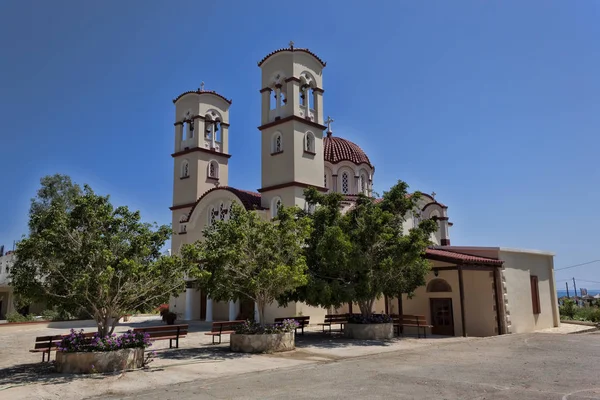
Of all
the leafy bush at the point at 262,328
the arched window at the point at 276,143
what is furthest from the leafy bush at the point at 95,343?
the arched window at the point at 276,143

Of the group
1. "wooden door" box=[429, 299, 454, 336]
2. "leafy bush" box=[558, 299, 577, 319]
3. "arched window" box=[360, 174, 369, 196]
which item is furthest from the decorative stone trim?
"leafy bush" box=[558, 299, 577, 319]

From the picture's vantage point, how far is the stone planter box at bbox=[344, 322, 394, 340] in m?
18.3

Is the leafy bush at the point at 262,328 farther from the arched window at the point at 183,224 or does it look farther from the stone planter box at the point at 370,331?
the arched window at the point at 183,224

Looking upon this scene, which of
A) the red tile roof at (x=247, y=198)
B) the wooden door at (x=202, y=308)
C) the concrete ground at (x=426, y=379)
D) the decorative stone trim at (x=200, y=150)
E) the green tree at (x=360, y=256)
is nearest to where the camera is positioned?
the concrete ground at (x=426, y=379)

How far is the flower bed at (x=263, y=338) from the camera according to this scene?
590 inches

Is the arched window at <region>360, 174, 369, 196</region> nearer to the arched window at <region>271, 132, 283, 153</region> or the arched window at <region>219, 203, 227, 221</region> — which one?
the arched window at <region>271, 132, 283, 153</region>

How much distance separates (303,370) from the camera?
38.6 ft

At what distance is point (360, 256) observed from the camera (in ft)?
57.5

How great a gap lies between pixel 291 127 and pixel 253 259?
13.3 meters

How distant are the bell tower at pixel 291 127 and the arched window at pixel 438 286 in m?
8.15

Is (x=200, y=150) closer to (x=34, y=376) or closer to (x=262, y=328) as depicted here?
(x=262, y=328)

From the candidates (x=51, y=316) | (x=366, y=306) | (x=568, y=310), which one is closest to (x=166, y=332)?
(x=366, y=306)

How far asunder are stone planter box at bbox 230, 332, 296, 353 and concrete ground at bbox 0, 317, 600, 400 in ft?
1.48

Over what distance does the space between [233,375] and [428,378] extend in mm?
4348
